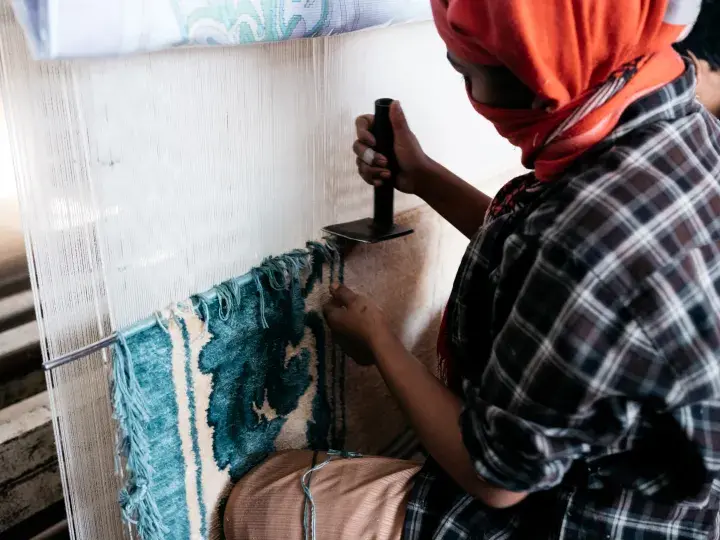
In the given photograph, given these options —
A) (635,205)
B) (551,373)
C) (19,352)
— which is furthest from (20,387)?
(635,205)

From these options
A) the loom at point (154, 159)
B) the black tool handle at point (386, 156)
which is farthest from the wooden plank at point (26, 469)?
the black tool handle at point (386, 156)

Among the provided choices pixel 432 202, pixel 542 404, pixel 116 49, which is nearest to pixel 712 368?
pixel 542 404

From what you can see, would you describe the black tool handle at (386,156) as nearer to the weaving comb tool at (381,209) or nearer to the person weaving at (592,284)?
the weaving comb tool at (381,209)

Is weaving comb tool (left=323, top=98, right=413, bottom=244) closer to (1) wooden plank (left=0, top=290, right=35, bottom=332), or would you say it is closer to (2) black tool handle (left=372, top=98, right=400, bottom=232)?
(2) black tool handle (left=372, top=98, right=400, bottom=232)

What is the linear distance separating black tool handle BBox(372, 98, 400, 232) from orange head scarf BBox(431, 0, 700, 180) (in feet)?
0.78

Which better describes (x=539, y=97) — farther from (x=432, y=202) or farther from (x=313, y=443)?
(x=313, y=443)

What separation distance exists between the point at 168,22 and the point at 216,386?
53 centimetres

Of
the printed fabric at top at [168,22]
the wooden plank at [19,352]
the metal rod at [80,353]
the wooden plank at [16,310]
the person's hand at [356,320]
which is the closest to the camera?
the printed fabric at top at [168,22]

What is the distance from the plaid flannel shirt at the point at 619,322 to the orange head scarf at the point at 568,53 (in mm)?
29

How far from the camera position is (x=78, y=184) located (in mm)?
709

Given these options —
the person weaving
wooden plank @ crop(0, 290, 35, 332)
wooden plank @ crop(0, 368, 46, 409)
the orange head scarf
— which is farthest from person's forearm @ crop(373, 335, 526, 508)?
wooden plank @ crop(0, 290, 35, 332)

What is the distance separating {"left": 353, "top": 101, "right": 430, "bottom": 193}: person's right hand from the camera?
100 centimetres

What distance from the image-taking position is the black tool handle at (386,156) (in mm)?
973

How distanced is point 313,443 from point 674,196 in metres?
0.82
